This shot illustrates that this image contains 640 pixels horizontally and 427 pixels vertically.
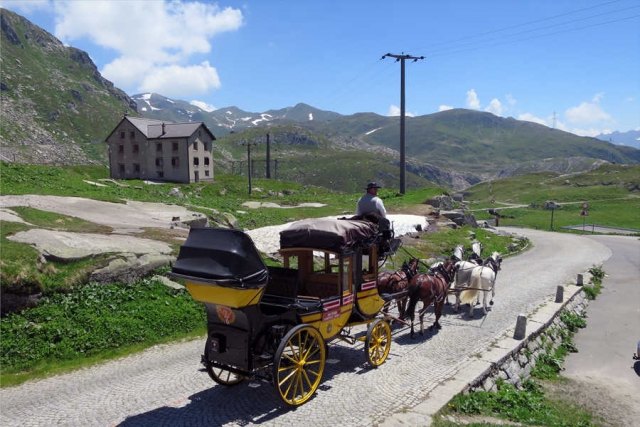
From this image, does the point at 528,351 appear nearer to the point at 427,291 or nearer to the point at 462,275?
the point at 462,275

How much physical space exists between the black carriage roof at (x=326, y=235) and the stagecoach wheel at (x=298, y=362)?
1971 mm

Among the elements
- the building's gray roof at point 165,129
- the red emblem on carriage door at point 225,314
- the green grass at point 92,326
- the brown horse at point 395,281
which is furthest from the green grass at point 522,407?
the building's gray roof at point 165,129

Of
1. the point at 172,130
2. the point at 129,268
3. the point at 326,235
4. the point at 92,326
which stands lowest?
the point at 92,326

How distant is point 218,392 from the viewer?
1017cm

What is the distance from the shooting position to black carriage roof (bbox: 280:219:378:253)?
10250mm

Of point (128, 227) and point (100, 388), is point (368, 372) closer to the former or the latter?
point (100, 388)

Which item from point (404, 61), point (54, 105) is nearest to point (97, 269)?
point (404, 61)

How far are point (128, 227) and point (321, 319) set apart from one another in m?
14.8

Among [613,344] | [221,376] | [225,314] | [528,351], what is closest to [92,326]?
[221,376]

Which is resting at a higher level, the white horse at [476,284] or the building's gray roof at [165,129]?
the building's gray roof at [165,129]

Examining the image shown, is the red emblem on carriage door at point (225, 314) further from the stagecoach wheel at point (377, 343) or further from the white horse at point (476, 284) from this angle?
the white horse at point (476, 284)

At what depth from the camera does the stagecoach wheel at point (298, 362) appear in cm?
877

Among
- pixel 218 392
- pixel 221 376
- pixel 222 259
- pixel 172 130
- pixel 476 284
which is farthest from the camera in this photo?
pixel 172 130

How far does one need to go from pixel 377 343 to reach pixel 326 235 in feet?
11.7
